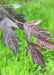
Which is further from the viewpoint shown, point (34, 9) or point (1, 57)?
point (34, 9)

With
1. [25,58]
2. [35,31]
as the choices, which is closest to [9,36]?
[35,31]

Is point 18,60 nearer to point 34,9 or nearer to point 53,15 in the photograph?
point 53,15

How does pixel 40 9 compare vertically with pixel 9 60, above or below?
above

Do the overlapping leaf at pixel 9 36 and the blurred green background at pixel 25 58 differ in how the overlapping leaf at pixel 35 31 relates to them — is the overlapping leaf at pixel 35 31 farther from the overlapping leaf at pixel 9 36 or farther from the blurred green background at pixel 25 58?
the blurred green background at pixel 25 58

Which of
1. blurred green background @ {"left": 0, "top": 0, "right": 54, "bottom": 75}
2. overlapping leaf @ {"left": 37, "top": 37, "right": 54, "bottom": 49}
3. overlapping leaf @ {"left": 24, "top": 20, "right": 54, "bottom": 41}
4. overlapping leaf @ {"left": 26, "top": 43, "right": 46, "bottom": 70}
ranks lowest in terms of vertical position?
blurred green background @ {"left": 0, "top": 0, "right": 54, "bottom": 75}

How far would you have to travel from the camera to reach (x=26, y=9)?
9.78ft

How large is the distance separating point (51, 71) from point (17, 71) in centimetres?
40

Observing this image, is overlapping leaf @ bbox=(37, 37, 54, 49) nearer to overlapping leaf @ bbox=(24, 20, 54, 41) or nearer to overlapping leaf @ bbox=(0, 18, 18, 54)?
overlapping leaf @ bbox=(24, 20, 54, 41)

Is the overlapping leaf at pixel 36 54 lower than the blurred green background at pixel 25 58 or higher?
higher

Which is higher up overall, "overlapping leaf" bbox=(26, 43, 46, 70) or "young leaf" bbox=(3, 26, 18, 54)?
"young leaf" bbox=(3, 26, 18, 54)

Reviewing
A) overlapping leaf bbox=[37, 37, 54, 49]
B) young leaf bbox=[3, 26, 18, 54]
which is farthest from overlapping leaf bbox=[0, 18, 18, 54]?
overlapping leaf bbox=[37, 37, 54, 49]

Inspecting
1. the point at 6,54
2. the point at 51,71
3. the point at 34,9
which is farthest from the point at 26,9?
the point at 51,71

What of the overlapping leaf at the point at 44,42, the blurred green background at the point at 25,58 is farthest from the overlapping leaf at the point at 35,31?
the blurred green background at the point at 25,58

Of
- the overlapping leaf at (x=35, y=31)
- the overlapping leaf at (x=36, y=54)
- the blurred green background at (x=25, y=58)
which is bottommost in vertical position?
the blurred green background at (x=25, y=58)
